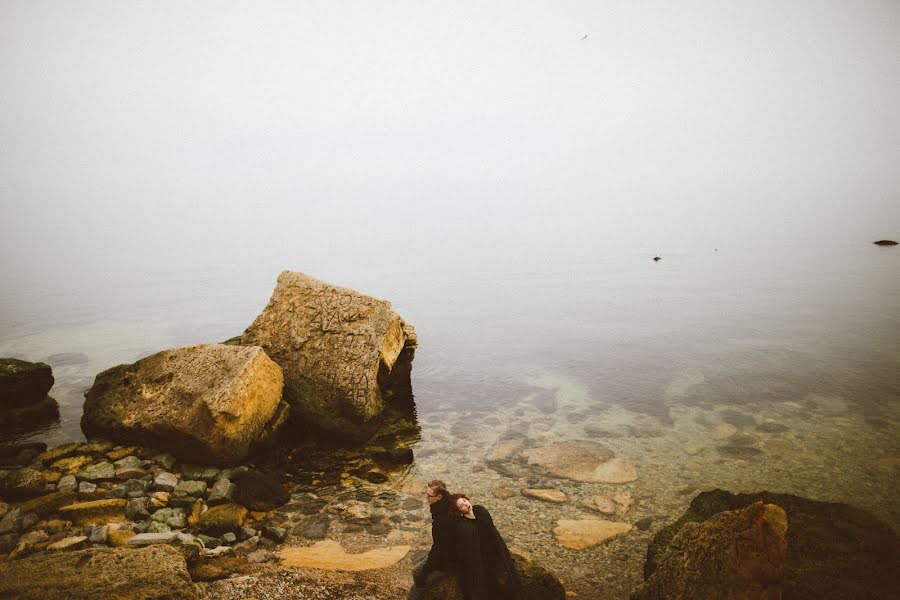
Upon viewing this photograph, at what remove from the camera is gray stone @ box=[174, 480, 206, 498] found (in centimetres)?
963

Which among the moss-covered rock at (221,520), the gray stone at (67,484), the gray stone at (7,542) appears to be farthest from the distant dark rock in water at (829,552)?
the gray stone at (67,484)

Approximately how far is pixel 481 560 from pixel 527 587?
1001 mm

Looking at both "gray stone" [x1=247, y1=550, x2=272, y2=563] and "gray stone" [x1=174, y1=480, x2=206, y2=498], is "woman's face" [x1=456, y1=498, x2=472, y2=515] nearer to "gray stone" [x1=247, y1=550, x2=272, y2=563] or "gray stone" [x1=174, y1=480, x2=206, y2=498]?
"gray stone" [x1=247, y1=550, x2=272, y2=563]

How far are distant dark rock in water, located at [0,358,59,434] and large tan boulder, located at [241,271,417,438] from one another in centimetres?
717

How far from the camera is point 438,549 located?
5.92m

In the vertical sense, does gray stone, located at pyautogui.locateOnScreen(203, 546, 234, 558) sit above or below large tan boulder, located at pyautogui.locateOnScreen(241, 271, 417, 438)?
below

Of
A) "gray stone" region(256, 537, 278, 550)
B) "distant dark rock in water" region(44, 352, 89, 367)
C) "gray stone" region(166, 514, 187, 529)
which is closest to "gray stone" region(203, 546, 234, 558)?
"gray stone" region(256, 537, 278, 550)

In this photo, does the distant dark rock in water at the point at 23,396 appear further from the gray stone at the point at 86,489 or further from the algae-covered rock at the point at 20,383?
the gray stone at the point at 86,489

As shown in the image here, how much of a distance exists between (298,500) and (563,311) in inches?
1162

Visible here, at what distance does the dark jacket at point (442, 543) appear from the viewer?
19.2 feet

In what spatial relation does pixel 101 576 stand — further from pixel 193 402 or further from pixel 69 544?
pixel 193 402

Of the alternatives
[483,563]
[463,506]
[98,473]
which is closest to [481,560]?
[483,563]

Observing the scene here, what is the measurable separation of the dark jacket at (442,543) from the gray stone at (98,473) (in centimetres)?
777

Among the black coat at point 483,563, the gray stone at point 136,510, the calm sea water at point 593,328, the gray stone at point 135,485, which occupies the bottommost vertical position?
the calm sea water at point 593,328
